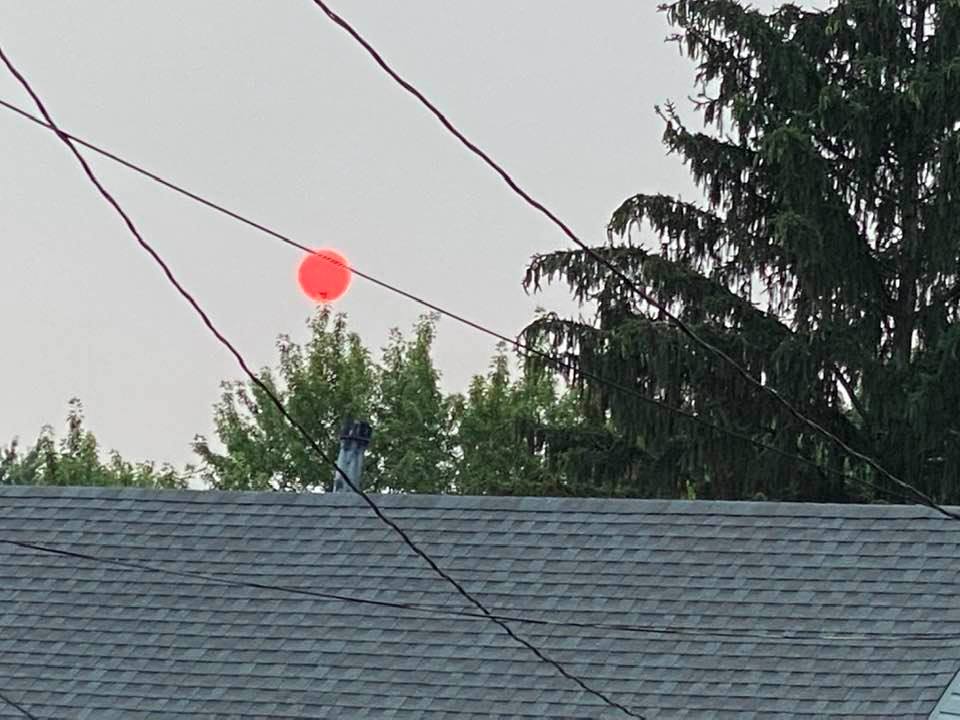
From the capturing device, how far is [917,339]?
1086 inches

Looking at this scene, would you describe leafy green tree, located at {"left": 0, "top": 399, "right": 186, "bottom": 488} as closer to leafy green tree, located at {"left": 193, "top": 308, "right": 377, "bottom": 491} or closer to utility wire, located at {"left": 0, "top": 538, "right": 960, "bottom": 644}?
leafy green tree, located at {"left": 193, "top": 308, "right": 377, "bottom": 491}

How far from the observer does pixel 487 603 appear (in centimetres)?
1504

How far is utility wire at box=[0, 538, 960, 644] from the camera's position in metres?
14.0

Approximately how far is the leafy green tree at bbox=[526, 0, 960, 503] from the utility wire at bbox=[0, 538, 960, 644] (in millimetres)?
11554

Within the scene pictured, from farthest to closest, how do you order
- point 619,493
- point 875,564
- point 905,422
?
point 619,493
point 905,422
point 875,564

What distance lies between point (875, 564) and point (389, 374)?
108 ft

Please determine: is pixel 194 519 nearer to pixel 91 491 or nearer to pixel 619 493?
pixel 91 491

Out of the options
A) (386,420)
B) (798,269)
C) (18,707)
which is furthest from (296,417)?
(18,707)

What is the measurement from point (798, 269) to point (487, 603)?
12892 millimetres

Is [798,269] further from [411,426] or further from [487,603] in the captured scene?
[411,426]

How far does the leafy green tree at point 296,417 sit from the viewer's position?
146 ft

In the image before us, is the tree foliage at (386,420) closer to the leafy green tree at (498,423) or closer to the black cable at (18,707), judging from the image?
the leafy green tree at (498,423)

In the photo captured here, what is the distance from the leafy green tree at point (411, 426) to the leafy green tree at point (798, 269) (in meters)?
15.7

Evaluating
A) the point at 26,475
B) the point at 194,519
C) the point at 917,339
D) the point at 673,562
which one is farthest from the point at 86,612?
the point at 26,475
